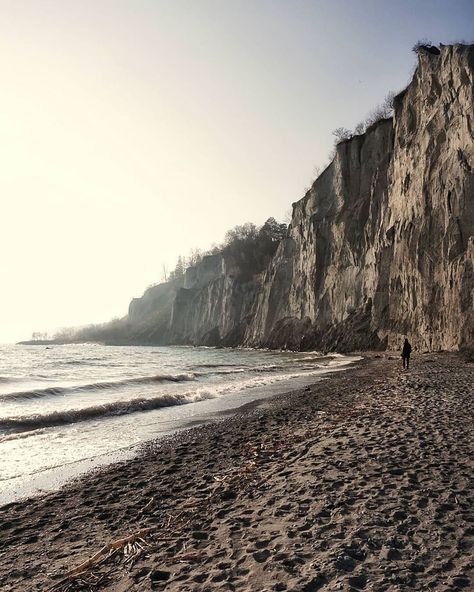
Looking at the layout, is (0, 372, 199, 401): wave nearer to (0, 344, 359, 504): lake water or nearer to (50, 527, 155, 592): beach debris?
(0, 344, 359, 504): lake water

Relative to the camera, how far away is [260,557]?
12.4ft

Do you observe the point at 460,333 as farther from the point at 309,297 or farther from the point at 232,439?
the point at 309,297

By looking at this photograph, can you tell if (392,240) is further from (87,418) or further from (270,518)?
(270,518)

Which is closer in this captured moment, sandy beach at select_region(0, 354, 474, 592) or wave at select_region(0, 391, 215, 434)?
sandy beach at select_region(0, 354, 474, 592)

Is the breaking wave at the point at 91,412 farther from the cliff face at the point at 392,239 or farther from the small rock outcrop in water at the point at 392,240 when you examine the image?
the small rock outcrop in water at the point at 392,240

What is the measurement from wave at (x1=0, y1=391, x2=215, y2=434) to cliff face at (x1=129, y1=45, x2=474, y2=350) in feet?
59.2

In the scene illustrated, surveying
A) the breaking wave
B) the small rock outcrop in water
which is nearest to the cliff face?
the small rock outcrop in water

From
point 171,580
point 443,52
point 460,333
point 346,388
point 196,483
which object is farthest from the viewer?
point 443,52

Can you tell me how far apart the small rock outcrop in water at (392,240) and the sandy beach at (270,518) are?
21737 mm

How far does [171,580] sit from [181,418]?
32.6 feet

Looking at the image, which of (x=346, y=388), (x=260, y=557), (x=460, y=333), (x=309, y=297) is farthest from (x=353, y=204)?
(x=260, y=557)

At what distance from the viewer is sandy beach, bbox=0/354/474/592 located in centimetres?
351

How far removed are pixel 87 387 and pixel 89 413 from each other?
7.36 m

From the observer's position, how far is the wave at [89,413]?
41.8 feet
